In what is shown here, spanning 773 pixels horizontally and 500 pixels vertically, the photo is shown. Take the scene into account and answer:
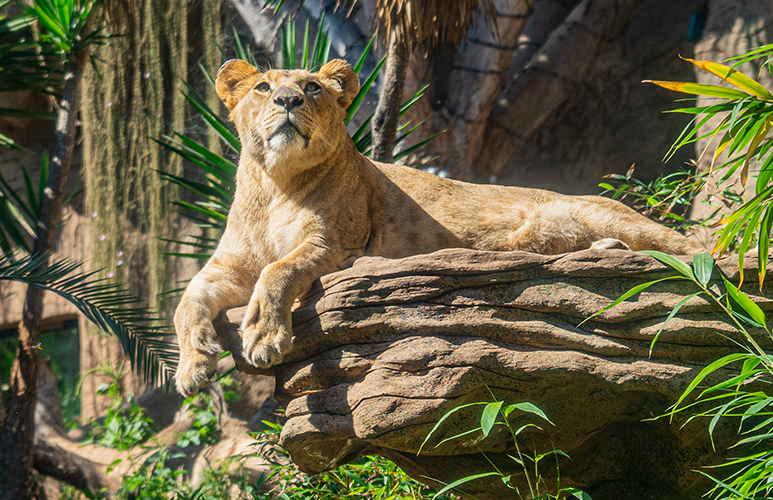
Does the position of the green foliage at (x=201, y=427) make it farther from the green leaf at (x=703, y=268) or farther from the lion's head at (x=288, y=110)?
the green leaf at (x=703, y=268)

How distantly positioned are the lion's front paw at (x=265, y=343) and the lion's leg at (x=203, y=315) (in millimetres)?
190

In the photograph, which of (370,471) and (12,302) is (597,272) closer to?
(370,471)

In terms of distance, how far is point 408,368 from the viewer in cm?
251

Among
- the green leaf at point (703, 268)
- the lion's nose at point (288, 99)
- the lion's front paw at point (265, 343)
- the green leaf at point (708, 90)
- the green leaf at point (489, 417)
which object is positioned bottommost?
the green leaf at point (489, 417)

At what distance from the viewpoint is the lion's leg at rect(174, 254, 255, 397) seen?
249cm

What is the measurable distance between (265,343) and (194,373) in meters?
0.30

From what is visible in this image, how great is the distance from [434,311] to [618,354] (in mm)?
716

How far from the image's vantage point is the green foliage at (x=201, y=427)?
6.50m

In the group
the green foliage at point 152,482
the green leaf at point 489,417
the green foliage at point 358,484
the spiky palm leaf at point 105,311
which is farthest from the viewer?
the green foliage at point 152,482

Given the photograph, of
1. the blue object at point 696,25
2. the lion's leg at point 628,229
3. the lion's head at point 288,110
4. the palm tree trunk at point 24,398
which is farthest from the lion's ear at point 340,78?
the blue object at point 696,25

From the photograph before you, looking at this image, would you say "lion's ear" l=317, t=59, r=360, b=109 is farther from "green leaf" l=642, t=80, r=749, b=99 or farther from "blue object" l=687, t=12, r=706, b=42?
"blue object" l=687, t=12, r=706, b=42

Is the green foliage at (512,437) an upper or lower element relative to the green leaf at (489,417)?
lower

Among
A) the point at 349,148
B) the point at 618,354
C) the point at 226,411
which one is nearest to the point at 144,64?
the point at 226,411

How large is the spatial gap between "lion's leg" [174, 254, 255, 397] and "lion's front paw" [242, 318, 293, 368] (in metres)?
0.19
